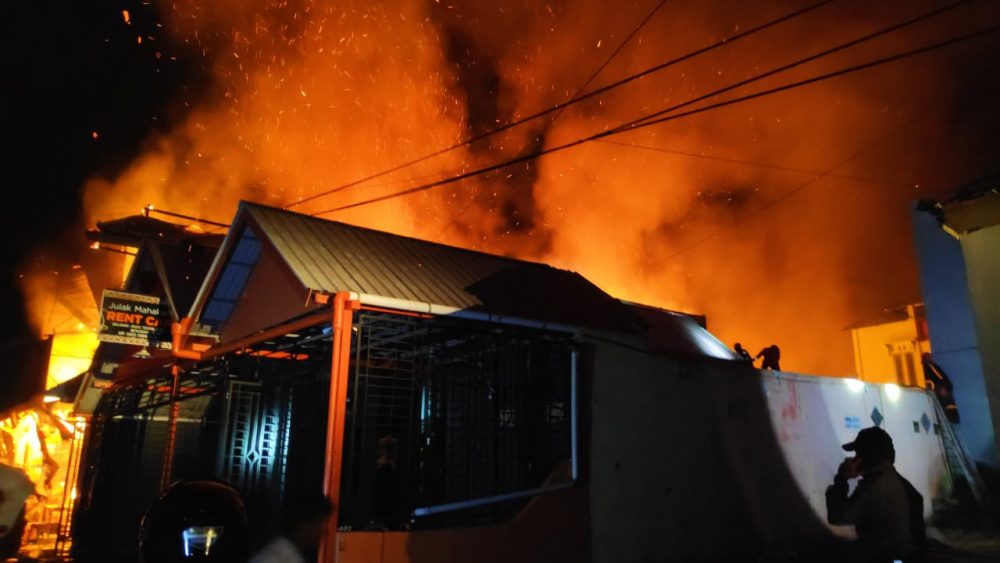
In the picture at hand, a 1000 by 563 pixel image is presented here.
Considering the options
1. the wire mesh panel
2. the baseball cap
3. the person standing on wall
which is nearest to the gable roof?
the wire mesh panel

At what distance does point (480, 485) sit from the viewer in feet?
27.5

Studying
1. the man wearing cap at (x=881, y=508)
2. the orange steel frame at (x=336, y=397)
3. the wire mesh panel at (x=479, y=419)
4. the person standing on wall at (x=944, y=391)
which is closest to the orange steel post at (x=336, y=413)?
the orange steel frame at (x=336, y=397)

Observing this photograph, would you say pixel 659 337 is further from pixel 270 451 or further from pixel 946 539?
pixel 270 451

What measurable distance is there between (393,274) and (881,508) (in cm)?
507

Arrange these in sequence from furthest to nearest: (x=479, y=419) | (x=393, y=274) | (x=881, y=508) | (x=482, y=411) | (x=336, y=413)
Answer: (x=482, y=411), (x=479, y=419), (x=393, y=274), (x=336, y=413), (x=881, y=508)

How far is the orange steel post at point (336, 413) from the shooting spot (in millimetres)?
5617

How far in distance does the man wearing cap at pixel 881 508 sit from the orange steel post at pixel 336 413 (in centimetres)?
395

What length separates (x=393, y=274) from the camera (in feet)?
23.9

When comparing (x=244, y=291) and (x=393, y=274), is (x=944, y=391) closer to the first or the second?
(x=393, y=274)

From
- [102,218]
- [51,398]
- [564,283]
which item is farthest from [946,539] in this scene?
[102,218]

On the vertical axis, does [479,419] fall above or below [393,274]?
below

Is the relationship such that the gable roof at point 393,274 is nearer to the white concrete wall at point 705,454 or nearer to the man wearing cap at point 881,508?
the white concrete wall at point 705,454

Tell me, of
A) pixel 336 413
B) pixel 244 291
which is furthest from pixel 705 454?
pixel 244 291

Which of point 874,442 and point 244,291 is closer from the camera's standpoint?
point 874,442
